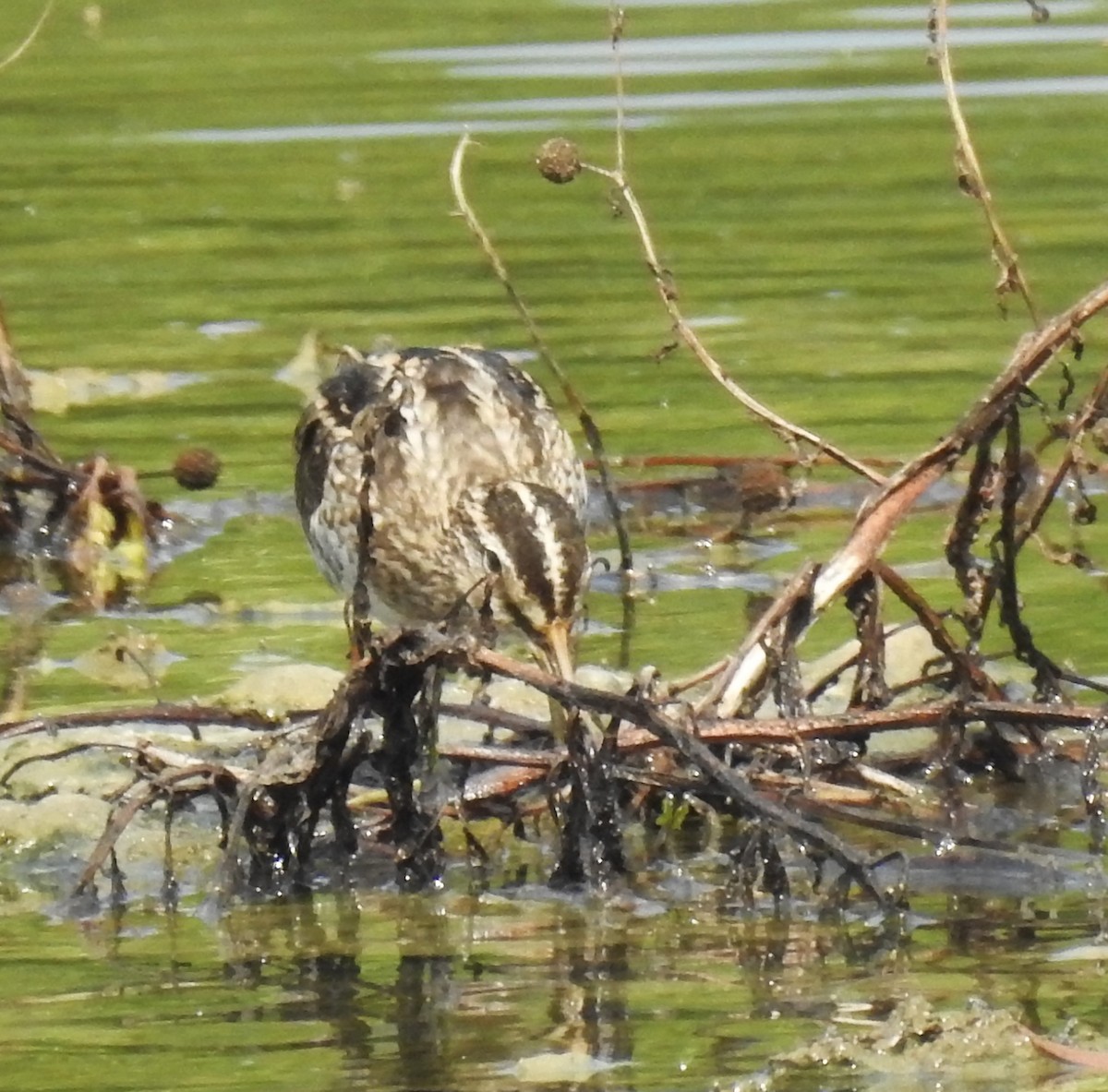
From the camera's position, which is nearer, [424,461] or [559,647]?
[559,647]

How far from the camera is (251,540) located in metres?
10.2

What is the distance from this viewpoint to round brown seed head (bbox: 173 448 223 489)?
1003 cm

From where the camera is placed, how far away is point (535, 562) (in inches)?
275

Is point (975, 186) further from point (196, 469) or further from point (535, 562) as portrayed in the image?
point (196, 469)

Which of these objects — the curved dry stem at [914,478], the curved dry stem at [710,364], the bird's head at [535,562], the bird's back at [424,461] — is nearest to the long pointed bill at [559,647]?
the bird's head at [535,562]

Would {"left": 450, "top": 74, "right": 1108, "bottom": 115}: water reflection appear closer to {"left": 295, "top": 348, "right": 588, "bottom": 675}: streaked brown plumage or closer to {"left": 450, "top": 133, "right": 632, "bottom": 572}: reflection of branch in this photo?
{"left": 450, "top": 133, "right": 632, "bottom": 572}: reflection of branch

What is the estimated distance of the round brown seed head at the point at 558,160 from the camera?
6.90m

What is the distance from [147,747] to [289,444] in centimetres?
494

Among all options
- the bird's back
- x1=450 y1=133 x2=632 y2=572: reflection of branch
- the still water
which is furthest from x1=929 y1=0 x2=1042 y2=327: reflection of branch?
the bird's back

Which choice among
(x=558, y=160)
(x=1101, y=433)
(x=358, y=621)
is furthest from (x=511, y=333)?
(x=358, y=621)

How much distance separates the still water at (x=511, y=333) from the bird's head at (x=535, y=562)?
1.81 feet

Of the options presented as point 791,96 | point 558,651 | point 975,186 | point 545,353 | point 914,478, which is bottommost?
point 558,651

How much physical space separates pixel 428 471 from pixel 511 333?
469 cm

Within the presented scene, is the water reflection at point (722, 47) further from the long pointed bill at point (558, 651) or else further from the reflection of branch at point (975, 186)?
the long pointed bill at point (558, 651)
